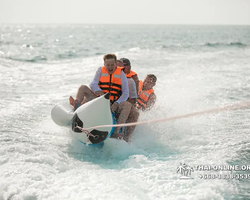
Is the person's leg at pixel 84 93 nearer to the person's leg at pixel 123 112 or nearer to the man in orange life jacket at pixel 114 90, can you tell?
the man in orange life jacket at pixel 114 90

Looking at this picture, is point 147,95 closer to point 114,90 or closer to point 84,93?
point 114,90

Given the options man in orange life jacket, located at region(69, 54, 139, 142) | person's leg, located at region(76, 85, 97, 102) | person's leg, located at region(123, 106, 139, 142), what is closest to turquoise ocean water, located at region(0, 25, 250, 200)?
person's leg, located at region(123, 106, 139, 142)

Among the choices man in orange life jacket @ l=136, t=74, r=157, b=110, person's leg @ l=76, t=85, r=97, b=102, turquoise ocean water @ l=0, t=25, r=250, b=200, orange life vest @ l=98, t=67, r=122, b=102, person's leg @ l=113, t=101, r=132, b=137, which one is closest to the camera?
turquoise ocean water @ l=0, t=25, r=250, b=200

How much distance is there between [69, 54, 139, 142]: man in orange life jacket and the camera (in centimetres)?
383

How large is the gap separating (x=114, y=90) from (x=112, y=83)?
0.33 ft

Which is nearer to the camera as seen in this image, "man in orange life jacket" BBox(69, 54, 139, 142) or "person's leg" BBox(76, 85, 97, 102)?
"man in orange life jacket" BBox(69, 54, 139, 142)

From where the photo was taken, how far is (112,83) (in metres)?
3.97

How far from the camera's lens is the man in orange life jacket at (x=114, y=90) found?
3.83 metres

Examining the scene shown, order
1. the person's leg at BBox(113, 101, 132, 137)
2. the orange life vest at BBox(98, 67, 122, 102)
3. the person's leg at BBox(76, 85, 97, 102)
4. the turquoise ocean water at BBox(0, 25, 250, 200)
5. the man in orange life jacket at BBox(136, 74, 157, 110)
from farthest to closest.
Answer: the man in orange life jacket at BBox(136, 74, 157, 110)
the person's leg at BBox(76, 85, 97, 102)
the orange life vest at BBox(98, 67, 122, 102)
the person's leg at BBox(113, 101, 132, 137)
the turquoise ocean water at BBox(0, 25, 250, 200)

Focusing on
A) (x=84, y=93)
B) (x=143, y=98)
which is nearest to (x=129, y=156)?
(x=84, y=93)

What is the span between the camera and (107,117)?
11.7 ft

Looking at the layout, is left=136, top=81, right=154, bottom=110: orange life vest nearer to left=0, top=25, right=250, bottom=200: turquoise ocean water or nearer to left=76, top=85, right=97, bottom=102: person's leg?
left=0, top=25, right=250, bottom=200: turquoise ocean water

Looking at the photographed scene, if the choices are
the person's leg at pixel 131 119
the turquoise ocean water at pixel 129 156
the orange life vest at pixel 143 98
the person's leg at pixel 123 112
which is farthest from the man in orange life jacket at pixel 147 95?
the person's leg at pixel 123 112

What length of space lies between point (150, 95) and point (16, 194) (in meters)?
2.90
